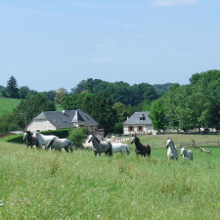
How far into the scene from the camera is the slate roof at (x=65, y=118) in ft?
273

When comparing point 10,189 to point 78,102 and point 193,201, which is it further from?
point 78,102

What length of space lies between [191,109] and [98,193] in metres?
78.1

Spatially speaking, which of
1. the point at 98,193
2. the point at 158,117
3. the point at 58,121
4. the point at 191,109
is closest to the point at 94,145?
the point at 98,193

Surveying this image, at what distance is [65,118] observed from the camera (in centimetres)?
8675

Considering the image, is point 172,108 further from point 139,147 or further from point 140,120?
point 139,147

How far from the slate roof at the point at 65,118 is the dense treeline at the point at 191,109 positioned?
19.2m

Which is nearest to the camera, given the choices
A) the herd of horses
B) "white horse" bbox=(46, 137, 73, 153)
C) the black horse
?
the herd of horses

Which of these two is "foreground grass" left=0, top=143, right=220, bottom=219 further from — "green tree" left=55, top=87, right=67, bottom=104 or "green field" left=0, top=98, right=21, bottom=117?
"green tree" left=55, top=87, right=67, bottom=104

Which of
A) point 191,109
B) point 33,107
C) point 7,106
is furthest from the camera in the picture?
point 7,106

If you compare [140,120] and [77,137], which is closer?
[77,137]

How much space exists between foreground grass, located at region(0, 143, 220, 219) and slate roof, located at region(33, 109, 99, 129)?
232 feet

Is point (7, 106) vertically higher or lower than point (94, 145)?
higher

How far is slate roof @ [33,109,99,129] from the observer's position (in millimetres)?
83125

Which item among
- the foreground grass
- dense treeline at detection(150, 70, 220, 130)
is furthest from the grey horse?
dense treeline at detection(150, 70, 220, 130)
